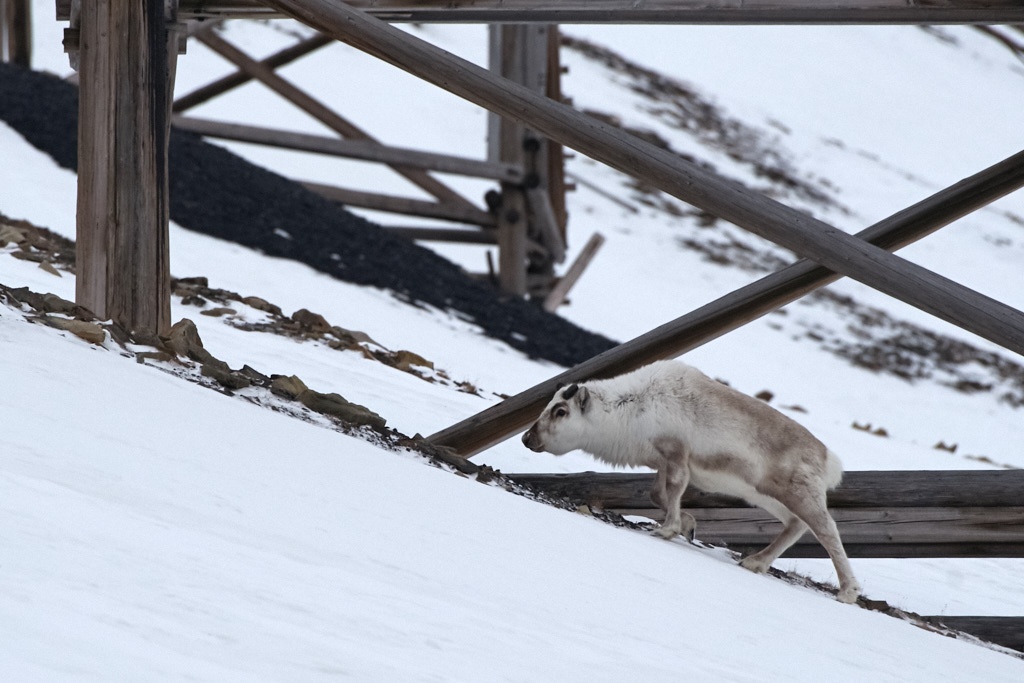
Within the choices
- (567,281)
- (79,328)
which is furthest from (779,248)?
(79,328)

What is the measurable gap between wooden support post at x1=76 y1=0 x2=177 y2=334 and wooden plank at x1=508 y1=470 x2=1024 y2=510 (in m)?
1.96

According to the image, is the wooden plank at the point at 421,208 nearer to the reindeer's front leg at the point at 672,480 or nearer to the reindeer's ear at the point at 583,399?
the reindeer's ear at the point at 583,399

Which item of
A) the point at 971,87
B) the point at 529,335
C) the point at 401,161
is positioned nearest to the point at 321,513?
the point at 529,335

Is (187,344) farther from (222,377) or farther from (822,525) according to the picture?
(822,525)

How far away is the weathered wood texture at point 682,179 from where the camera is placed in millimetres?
5219

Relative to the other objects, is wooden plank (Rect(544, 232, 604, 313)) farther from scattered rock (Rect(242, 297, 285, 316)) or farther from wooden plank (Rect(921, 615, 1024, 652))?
wooden plank (Rect(921, 615, 1024, 652))

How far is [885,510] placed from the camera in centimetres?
679

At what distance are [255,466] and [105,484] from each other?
79 cm

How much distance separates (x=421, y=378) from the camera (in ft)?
32.5

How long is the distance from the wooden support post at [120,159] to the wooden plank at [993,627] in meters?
A: 4.07

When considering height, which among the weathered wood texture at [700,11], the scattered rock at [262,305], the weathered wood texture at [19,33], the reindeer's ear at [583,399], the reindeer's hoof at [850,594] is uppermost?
the weathered wood texture at [19,33]

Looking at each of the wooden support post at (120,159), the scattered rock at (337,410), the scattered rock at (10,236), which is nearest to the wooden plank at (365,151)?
the scattered rock at (10,236)

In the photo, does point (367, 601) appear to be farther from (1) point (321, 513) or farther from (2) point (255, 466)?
(2) point (255, 466)

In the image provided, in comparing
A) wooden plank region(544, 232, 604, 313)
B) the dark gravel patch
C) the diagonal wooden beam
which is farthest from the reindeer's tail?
the diagonal wooden beam
